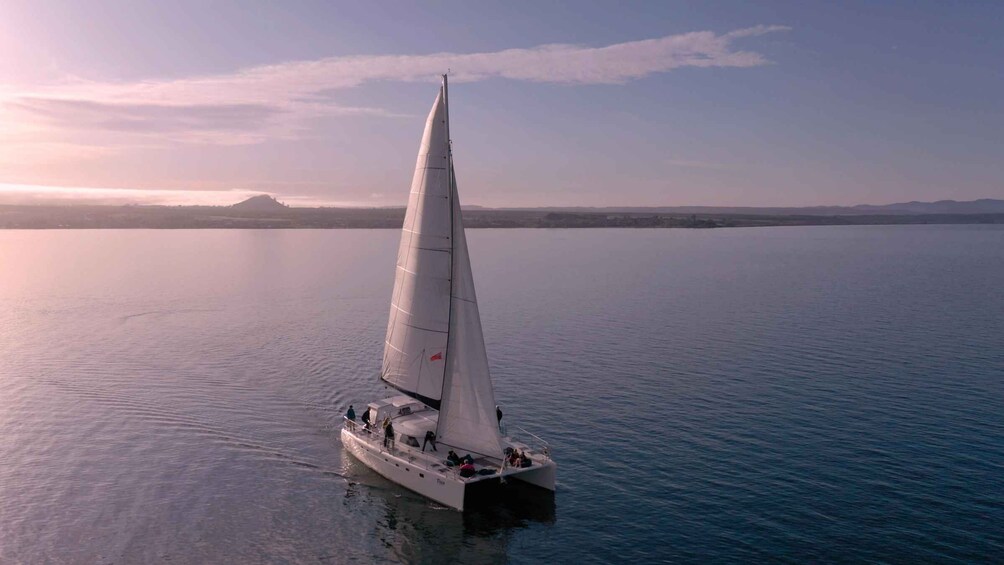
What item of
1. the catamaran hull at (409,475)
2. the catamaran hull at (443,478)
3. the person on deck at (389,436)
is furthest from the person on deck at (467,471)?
the person on deck at (389,436)

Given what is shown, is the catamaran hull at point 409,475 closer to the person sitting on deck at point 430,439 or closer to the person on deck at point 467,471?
the person on deck at point 467,471

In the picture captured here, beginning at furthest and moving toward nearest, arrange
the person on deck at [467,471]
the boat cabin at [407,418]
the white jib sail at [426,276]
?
the boat cabin at [407,418], the white jib sail at [426,276], the person on deck at [467,471]

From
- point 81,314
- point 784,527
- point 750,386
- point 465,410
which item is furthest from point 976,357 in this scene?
point 81,314

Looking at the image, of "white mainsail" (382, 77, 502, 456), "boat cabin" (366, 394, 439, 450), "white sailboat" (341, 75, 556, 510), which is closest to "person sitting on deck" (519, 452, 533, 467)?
"white sailboat" (341, 75, 556, 510)

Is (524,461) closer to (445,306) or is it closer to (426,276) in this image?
(445,306)

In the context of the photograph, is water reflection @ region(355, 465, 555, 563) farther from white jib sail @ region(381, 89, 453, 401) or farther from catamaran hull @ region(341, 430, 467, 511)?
white jib sail @ region(381, 89, 453, 401)

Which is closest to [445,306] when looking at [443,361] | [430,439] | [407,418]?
[443,361]

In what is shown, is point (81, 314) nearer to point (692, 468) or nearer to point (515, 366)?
point (515, 366)
